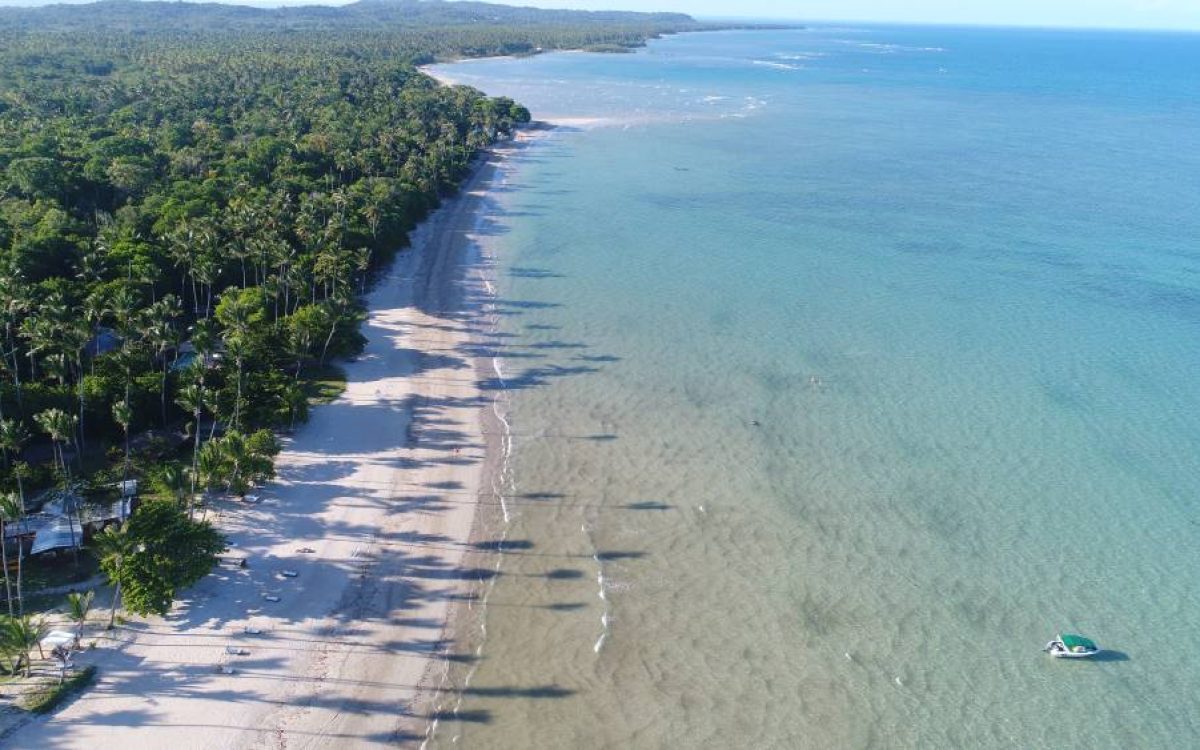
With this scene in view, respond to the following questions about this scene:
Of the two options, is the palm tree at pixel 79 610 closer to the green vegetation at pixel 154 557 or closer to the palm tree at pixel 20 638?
the green vegetation at pixel 154 557

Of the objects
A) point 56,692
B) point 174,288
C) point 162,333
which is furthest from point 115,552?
point 174,288

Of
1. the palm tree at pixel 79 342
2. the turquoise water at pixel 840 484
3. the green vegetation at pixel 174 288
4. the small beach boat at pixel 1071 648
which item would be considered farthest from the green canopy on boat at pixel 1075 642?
the palm tree at pixel 79 342

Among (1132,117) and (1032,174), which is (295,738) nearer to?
(1032,174)

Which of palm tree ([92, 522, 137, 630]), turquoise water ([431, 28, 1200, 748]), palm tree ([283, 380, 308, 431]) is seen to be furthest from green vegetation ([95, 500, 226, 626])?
palm tree ([283, 380, 308, 431])

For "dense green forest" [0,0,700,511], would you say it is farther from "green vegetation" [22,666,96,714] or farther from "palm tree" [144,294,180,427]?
"green vegetation" [22,666,96,714]

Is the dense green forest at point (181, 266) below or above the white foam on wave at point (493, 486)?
above

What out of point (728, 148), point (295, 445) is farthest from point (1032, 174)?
point (295, 445)

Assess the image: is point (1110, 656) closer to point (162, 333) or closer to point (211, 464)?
point (211, 464)
